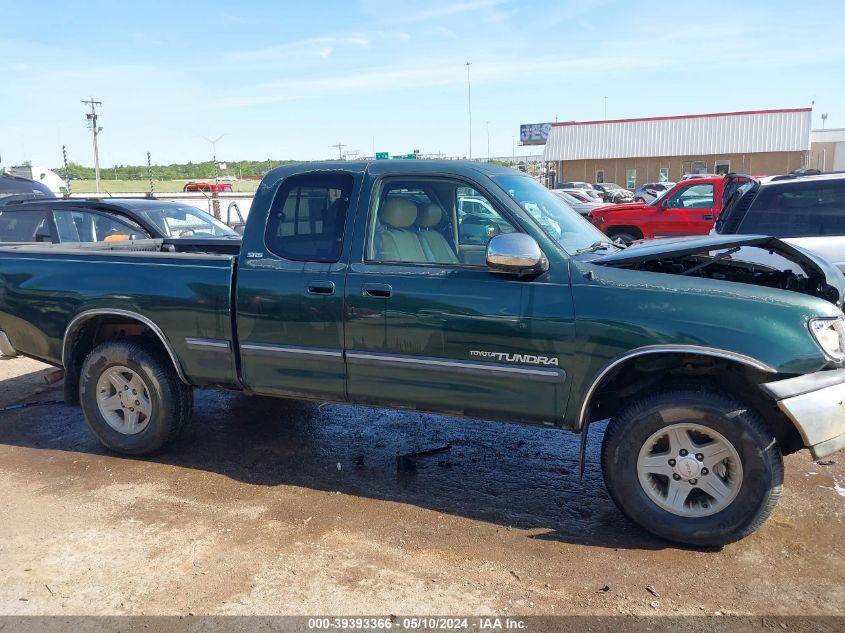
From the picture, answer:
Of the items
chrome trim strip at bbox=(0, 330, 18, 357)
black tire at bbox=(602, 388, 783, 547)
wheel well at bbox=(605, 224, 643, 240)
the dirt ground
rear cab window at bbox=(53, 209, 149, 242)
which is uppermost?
rear cab window at bbox=(53, 209, 149, 242)

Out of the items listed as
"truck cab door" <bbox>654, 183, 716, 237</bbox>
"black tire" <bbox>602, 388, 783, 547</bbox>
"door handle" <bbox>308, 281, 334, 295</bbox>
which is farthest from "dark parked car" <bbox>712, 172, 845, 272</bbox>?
"truck cab door" <bbox>654, 183, 716, 237</bbox>

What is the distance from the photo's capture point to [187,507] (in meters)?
4.40

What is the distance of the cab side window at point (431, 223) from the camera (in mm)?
4234

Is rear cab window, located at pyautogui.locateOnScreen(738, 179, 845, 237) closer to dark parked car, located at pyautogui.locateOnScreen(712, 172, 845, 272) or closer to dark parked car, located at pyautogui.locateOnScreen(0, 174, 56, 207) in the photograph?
dark parked car, located at pyautogui.locateOnScreen(712, 172, 845, 272)

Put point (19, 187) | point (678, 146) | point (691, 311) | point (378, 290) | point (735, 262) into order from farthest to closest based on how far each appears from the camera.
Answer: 1. point (678, 146)
2. point (19, 187)
3. point (735, 262)
4. point (378, 290)
5. point (691, 311)

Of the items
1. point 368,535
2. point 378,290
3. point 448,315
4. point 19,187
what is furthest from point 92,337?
point 19,187

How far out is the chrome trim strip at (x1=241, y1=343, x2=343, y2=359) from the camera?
14.5 feet

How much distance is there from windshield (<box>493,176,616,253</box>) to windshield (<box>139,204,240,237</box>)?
18.2 feet

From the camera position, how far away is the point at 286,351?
4.54 meters

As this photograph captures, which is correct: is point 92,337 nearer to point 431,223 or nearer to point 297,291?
point 297,291

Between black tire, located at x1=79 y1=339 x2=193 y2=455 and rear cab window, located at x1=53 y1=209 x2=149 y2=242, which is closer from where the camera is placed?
black tire, located at x1=79 y1=339 x2=193 y2=455

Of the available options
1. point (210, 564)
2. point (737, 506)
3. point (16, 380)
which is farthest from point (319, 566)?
point (16, 380)

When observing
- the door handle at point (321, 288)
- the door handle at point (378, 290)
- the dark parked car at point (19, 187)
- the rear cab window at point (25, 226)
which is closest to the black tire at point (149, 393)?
the door handle at point (321, 288)

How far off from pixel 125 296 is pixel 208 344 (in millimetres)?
721
